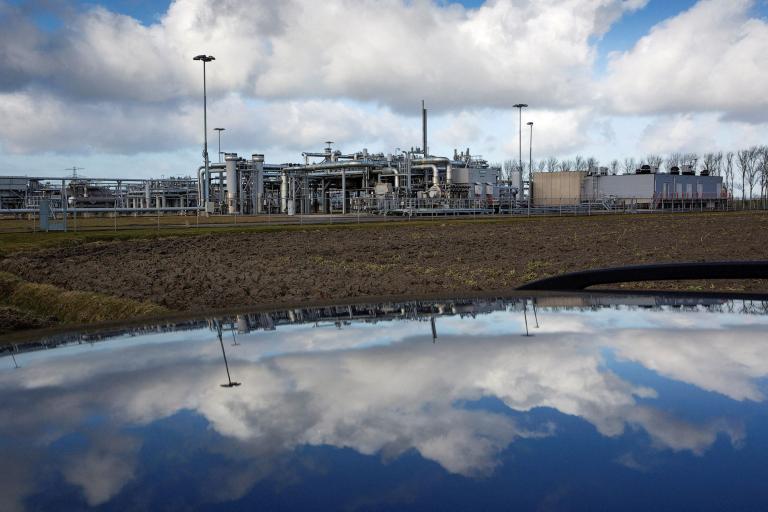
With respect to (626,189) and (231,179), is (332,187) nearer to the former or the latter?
(231,179)

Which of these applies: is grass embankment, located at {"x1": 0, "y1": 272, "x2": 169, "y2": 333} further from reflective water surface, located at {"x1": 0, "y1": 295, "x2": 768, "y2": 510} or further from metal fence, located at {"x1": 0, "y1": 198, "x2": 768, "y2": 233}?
metal fence, located at {"x1": 0, "y1": 198, "x2": 768, "y2": 233}

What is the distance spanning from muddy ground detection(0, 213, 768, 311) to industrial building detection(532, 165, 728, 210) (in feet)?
153

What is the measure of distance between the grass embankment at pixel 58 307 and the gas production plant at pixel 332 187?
4114cm

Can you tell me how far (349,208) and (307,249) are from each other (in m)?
43.2

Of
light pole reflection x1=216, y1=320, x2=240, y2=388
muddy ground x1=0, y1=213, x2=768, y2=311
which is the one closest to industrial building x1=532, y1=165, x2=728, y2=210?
muddy ground x1=0, y1=213, x2=768, y2=311

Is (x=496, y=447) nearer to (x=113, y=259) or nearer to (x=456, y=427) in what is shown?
(x=456, y=427)

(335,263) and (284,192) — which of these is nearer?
(335,263)

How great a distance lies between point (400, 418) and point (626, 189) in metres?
75.1

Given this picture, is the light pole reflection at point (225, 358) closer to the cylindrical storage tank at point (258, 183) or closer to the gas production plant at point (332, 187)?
the gas production plant at point (332, 187)

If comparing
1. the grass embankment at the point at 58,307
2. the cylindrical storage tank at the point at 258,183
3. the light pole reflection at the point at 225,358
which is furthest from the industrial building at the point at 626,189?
the light pole reflection at the point at 225,358

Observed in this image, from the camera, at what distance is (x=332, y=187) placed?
68.4m

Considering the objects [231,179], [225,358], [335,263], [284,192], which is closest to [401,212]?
[284,192]

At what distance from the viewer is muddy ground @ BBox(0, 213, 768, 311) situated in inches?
462

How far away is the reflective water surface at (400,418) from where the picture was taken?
1661mm
